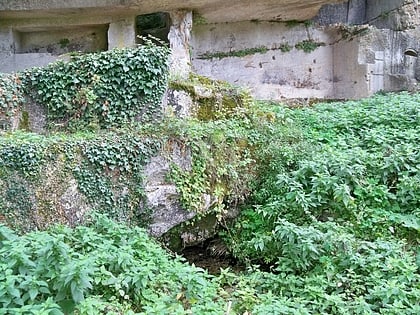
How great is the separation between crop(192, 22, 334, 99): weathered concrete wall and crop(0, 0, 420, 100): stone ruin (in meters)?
0.03

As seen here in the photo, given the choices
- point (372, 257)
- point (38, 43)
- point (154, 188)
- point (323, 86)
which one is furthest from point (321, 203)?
point (38, 43)

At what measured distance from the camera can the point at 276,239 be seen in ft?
19.1

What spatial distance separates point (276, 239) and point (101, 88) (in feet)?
11.6

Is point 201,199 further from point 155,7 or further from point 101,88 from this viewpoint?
point 155,7

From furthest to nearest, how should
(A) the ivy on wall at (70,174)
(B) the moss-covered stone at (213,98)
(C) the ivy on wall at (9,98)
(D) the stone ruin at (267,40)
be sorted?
1. (D) the stone ruin at (267,40)
2. (B) the moss-covered stone at (213,98)
3. (C) the ivy on wall at (9,98)
4. (A) the ivy on wall at (70,174)

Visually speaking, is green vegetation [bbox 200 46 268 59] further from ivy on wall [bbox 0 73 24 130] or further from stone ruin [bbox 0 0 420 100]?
ivy on wall [bbox 0 73 24 130]

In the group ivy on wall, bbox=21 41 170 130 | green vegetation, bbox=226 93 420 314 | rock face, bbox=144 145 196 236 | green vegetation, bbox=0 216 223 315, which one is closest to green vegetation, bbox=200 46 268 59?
green vegetation, bbox=226 93 420 314

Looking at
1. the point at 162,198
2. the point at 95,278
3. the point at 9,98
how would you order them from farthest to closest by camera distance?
the point at 9,98 < the point at 162,198 < the point at 95,278

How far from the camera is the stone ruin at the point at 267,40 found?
1057 cm

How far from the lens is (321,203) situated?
6090mm

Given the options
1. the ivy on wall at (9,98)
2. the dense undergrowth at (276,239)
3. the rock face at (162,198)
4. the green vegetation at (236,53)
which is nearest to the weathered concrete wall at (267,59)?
the green vegetation at (236,53)

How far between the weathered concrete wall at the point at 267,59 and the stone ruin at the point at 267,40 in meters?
0.03

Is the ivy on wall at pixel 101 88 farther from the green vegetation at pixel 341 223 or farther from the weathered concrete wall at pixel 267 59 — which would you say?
the weathered concrete wall at pixel 267 59

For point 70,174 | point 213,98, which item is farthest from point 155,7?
point 70,174
